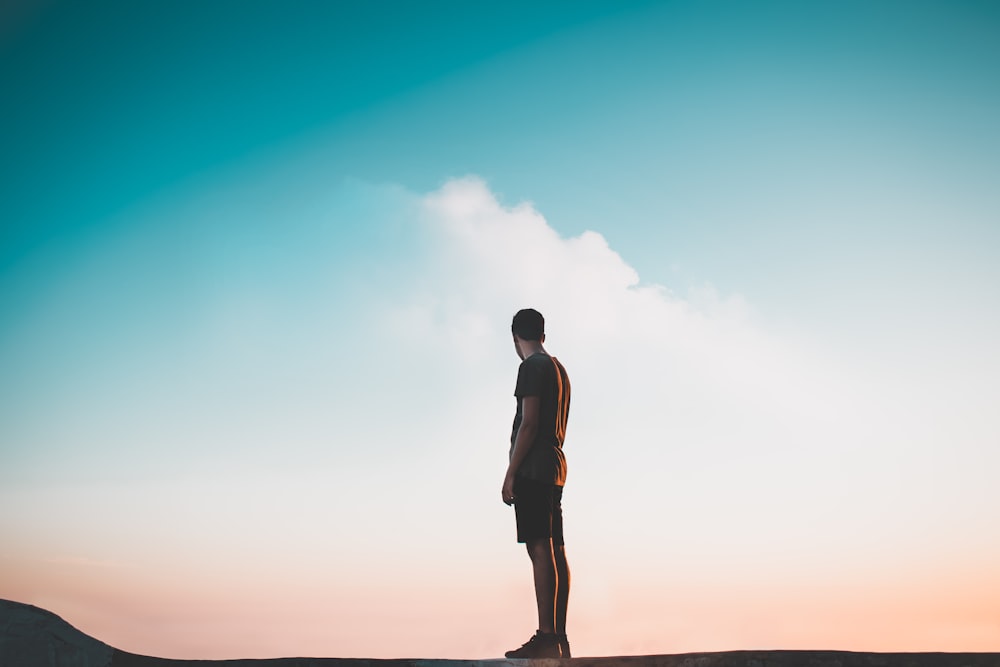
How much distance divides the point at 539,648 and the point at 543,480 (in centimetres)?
98

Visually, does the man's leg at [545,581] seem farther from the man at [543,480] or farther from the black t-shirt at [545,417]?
the black t-shirt at [545,417]

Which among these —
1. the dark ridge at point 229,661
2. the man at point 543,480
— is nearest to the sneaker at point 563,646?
the man at point 543,480

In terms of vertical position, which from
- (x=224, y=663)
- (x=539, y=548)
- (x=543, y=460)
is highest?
(x=543, y=460)

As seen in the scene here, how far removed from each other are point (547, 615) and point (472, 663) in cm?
92

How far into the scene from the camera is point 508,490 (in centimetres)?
483

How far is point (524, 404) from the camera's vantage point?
15.9 ft

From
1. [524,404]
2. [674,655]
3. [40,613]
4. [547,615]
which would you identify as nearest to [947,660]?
[674,655]

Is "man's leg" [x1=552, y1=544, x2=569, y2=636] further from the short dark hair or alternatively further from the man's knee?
the short dark hair

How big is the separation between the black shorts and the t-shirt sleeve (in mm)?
552

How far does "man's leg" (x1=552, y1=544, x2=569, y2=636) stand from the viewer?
454 centimetres

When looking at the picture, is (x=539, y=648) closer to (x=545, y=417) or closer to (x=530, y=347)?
(x=545, y=417)

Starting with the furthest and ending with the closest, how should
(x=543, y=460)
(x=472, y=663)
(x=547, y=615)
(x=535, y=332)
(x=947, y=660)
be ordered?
(x=535, y=332) < (x=543, y=460) < (x=547, y=615) < (x=472, y=663) < (x=947, y=660)

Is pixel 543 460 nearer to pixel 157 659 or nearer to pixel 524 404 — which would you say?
pixel 524 404

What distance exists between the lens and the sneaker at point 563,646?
437 centimetres
